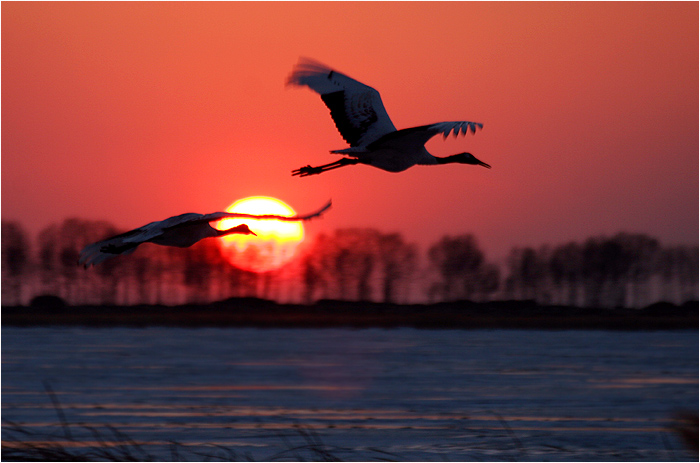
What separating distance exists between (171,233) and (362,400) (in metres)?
22.0

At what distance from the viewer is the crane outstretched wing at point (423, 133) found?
23.0 ft

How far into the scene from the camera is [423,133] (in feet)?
27.1

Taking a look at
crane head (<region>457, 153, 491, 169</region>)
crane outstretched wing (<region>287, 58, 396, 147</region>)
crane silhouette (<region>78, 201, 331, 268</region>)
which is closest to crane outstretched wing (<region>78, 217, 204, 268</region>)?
crane silhouette (<region>78, 201, 331, 268</region>)

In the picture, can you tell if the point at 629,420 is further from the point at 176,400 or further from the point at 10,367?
the point at 10,367

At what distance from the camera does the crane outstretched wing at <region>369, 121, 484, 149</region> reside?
700 cm

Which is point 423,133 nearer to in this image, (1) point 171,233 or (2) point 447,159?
(2) point 447,159

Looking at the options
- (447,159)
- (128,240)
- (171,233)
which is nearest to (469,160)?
(447,159)

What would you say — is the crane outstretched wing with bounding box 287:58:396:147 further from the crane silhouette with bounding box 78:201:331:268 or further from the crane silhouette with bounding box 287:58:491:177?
the crane silhouette with bounding box 78:201:331:268

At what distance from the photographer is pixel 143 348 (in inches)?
1911

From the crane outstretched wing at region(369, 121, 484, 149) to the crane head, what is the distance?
208 centimetres

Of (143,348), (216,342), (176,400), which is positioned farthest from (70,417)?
(216,342)

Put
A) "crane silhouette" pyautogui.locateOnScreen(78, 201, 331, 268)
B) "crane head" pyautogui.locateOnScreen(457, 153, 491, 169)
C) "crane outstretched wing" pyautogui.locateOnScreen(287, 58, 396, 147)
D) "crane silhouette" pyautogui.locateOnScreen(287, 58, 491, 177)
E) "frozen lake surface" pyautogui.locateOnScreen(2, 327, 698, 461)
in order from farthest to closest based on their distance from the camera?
"frozen lake surface" pyautogui.locateOnScreen(2, 327, 698, 461)
"crane head" pyautogui.locateOnScreen(457, 153, 491, 169)
"crane outstretched wing" pyautogui.locateOnScreen(287, 58, 396, 147)
"crane silhouette" pyautogui.locateOnScreen(287, 58, 491, 177)
"crane silhouette" pyautogui.locateOnScreen(78, 201, 331, 268)

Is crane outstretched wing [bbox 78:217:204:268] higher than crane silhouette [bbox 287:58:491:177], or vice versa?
crane silhouette [bbox 287:58:491:177]

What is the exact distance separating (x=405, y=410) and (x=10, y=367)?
18610 millimetres
